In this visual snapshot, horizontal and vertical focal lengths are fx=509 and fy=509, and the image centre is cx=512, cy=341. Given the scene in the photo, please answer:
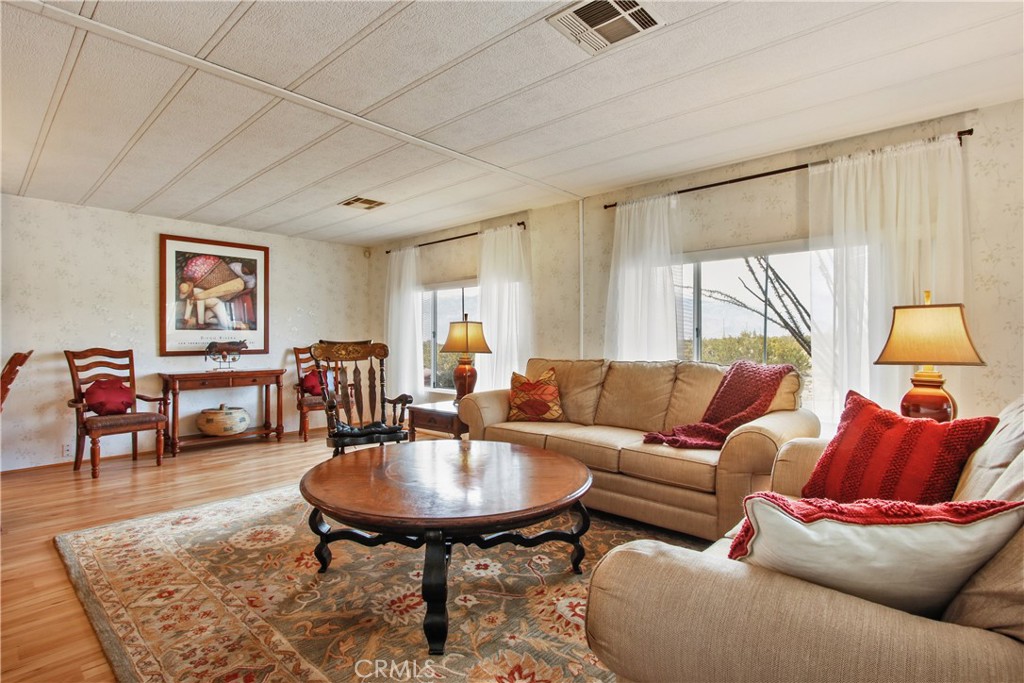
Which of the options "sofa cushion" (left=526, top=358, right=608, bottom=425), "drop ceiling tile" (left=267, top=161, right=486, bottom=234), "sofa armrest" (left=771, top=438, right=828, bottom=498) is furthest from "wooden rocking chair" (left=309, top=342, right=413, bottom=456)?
"sofa armrest" (left=771, top=438, right=828, bottom=498)

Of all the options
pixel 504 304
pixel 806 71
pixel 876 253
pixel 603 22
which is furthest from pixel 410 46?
pixel 504 304

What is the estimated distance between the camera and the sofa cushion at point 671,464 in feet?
8.24

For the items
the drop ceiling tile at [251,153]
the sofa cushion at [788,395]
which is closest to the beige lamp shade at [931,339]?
the sofa cushion at [788,395]

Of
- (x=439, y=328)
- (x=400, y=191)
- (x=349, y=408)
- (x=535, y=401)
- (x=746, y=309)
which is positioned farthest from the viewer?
(x=439, y=328)

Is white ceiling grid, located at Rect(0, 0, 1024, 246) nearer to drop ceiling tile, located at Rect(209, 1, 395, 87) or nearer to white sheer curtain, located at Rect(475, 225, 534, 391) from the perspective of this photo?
drop ceiling tile, located at Rect(209, 1, 395, 87)

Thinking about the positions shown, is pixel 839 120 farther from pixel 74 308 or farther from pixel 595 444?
pixel 74 308

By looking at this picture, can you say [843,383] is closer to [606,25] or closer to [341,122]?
[606,25]

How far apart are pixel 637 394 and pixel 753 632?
271cm

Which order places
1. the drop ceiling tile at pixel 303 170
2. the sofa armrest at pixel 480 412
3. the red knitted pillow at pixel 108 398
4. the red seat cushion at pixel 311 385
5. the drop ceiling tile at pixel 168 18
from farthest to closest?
the red seat cushion at pixel 311 385, the red knitted pillow at pixel 108 398, the sofa armrest at pixel 480 412, the drop ceiling tile at pixel 303 170, the drop ceiling tile at pixel 168 18

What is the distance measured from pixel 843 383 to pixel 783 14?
6.80ft

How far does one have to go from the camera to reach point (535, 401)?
3715 mm

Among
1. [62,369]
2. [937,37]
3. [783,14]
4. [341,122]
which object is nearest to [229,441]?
[62,369]

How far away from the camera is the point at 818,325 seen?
3129 millimetres

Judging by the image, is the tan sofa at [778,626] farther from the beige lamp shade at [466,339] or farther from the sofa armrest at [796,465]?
the beige lamp shade at [466,339]
